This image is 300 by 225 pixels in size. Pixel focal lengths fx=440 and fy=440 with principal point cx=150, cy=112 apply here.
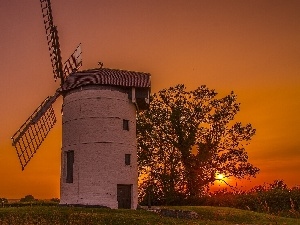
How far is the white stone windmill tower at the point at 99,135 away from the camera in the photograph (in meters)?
32.5

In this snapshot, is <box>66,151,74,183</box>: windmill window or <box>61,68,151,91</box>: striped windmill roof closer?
<box>61,68,151,91</box>: striped windmill roof

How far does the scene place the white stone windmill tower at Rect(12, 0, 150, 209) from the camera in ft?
107

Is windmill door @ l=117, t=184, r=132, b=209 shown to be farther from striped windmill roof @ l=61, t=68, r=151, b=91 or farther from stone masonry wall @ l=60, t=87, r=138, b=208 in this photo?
striped windmill roof @ l=61, t=68, r=151, b=91

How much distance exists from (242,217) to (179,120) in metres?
19.1

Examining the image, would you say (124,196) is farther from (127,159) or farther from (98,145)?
(98,145)

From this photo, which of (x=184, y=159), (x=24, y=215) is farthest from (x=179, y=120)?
(x=24, y=215)

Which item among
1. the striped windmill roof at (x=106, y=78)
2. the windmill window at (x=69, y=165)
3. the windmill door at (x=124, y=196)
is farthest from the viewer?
the windmill window at (x=69, y=165)

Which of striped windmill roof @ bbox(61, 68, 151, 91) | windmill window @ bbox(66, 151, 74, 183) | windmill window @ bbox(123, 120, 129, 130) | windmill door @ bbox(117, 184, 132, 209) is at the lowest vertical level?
windmill door @ bbox(117, 184, 132, 209)

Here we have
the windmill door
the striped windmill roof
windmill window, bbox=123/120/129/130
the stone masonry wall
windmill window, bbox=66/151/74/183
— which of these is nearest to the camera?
the stone masonry wall

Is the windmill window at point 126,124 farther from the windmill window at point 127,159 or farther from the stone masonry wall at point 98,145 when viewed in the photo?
the windmill window at point 127,159

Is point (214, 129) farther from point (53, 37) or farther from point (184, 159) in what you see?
point (53, 37)

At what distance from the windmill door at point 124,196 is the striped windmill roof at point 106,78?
7864 mm

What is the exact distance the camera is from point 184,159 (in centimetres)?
4900

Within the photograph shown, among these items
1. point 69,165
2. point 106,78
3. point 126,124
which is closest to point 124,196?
point 69,165
